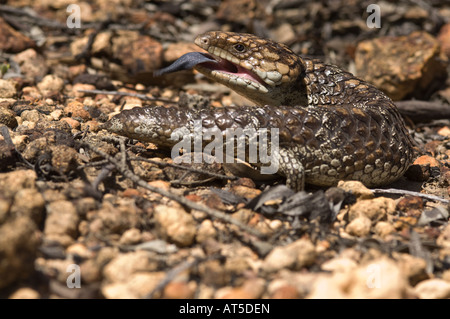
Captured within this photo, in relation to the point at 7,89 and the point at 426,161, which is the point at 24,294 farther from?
the point at 426,161

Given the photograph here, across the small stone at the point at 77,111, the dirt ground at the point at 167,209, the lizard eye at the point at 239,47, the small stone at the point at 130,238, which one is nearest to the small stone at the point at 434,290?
the dirt ground at the point at 167,209

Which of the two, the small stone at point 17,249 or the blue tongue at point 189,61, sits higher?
the blue tongue at point 189,61

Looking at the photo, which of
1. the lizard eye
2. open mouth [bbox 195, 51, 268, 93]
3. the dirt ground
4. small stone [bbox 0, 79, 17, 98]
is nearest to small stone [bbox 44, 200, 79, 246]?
the dirt ground

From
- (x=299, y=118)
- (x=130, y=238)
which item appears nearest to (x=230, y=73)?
(x=299, y=118)

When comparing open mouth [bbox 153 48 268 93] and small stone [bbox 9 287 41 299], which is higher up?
open mouth [bbox 153 48 268 93]

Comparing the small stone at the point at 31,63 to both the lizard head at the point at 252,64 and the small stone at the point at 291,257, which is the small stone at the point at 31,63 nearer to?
the lizard head at the point at 252,64

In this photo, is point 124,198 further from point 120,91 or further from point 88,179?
point 120,91

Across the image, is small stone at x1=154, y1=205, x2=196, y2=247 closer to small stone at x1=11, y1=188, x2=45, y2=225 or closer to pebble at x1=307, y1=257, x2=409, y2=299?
small stone at x1=11, y1=188, x2=45, y2=225
